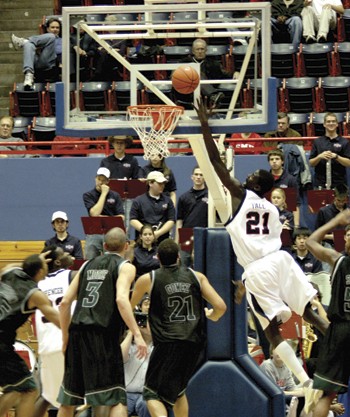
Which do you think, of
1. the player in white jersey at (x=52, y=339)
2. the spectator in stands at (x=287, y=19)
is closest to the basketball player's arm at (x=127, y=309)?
the player in white jersey at (x=52, y=339)

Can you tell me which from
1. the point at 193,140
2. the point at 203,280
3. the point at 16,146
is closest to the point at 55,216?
the point at 16,146

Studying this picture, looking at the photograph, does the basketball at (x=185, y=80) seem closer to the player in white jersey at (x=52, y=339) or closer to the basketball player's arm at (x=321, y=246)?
the player in white jersey at (x=52, y=339)

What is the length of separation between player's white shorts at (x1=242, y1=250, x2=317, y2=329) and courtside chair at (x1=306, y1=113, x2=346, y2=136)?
6973 millimetres

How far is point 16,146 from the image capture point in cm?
1661

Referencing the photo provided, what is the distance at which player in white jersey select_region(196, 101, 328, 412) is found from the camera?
990 cm

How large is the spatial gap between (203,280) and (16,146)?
23.9 ft

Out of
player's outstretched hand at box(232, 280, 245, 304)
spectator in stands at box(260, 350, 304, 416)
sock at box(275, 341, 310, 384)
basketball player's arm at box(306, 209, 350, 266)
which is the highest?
basketball player's arm at box(306, 209, 350, 266)

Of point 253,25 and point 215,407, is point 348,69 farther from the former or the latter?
point 215,407

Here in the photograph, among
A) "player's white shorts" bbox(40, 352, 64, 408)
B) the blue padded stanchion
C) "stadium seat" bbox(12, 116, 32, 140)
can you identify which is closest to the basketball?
the blue padded stanchion

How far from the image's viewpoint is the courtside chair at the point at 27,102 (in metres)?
17.8

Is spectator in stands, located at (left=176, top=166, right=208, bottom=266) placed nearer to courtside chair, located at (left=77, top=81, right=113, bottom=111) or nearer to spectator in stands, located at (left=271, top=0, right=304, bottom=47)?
courtside chair, located at (left=77, top=81, right=113, bottom=111)

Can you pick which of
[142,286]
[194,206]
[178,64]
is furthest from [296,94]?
[142,286]

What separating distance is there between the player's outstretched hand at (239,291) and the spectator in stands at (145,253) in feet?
10.6

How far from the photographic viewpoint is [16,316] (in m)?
9.80
